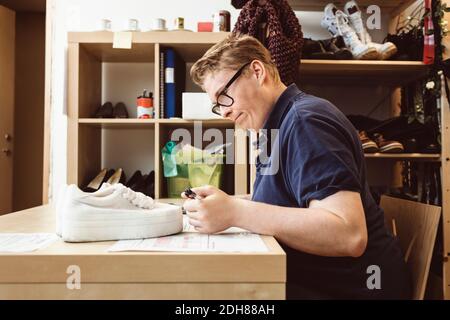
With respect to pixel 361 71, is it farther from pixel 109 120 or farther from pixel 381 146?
pixel 109 120

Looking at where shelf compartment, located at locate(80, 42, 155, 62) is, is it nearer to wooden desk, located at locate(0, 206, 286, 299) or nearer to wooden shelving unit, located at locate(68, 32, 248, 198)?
wooden shelving unit, located at locate(68, 32, 248, 198)

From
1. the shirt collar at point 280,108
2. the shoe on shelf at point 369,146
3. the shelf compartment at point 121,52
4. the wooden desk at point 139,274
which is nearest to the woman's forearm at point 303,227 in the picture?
the wooden desk at point 139,274

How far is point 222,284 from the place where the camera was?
60 centimetres

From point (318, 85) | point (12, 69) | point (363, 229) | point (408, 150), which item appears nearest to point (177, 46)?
point (318, 85)

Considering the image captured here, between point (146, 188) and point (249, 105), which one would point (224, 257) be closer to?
point (249, 105)

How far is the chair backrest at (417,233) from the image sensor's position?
3.37ft

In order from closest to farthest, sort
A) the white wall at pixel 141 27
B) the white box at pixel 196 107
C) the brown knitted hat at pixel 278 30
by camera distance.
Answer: the brown knitted hat at pixel 278 30 < the white box at pixel 196 107 < the white wall at pixel 141 27

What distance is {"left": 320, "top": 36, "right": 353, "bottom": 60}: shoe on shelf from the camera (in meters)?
1.80

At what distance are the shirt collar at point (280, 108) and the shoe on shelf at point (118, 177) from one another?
1160mm

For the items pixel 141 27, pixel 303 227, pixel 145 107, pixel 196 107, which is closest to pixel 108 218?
pixel 303 227

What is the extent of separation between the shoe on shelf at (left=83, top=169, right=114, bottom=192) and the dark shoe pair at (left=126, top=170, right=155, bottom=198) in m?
0.11

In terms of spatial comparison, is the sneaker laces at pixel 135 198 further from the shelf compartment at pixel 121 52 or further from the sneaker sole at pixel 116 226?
the shelf compartment at pixel 121 52

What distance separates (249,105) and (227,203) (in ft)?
1.21

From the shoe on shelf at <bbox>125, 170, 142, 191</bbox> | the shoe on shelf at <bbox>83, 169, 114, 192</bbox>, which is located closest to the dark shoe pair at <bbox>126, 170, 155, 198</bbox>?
the shoe on shelf at <bbox>125, 170, 142, 191</bbox>
